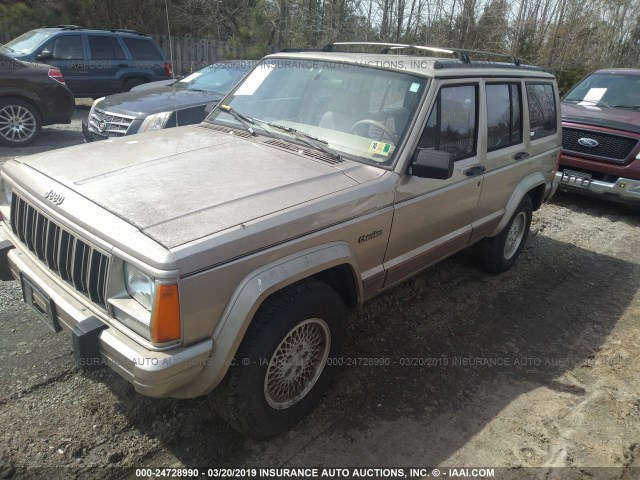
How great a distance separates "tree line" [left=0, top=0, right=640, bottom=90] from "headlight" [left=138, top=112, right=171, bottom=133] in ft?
32.8

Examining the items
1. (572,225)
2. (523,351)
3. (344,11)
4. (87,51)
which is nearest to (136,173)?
(523,351)

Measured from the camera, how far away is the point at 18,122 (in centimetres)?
808

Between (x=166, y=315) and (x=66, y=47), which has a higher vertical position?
(x=66, y=47)

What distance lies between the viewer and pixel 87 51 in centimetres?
1097

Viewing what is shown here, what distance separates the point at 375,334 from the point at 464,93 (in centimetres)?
202

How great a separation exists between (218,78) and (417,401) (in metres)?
6.77

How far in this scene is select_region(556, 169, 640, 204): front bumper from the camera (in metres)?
7.00

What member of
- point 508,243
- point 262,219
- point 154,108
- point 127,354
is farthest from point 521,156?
point 154,108

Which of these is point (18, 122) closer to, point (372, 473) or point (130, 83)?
point (130, 83)

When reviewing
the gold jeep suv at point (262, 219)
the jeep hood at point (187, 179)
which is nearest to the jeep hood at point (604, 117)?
the gold jeep suv at point (262, 219)

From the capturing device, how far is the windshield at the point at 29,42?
10.4m

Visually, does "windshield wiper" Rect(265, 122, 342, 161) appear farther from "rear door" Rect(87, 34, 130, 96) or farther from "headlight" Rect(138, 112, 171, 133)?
"rear door" Rect(87, 34, 130, 96)

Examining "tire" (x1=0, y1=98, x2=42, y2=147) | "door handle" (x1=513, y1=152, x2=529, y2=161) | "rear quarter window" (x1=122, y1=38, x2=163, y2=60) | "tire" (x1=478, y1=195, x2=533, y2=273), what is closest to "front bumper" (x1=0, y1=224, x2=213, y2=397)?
"door handle" (x1=513, y1=152, x2=529, y2=161)

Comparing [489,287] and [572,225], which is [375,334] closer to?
[489,287]
